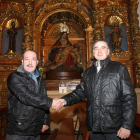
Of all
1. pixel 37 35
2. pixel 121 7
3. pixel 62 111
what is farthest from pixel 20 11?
pixel 62 111

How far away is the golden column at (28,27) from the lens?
6673 mm

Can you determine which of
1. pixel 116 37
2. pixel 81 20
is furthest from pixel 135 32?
pixel 81 20

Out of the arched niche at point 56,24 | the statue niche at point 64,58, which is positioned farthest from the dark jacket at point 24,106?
the arched niche at point 56,24

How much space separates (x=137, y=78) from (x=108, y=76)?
5803 millimetres

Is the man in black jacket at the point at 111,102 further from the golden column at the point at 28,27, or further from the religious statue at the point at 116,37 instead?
the religious statue at the point at 116,37

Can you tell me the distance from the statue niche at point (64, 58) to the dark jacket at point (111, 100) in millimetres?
5185

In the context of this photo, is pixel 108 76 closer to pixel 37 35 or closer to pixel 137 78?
pixel 137 78

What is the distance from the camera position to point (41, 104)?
1604 millimetres

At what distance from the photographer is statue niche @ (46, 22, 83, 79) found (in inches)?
270

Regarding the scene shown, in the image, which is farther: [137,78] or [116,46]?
[116,46]

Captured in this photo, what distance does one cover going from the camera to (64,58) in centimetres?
712

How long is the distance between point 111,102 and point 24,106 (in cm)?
105

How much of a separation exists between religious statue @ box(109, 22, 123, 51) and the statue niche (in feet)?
6.97

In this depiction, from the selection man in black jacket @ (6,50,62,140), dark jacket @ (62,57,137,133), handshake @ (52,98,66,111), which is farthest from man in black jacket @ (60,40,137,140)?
man in black jacket @ (6,50,62,140)
